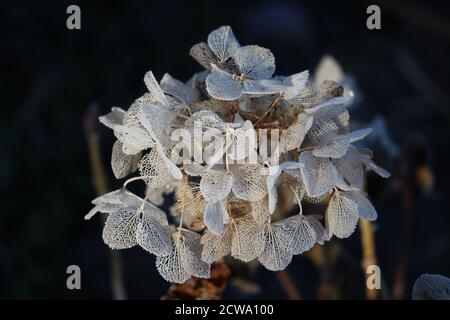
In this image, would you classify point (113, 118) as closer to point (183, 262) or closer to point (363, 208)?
point (183, 262)

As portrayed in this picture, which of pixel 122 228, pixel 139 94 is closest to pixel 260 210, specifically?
pixel 122 228

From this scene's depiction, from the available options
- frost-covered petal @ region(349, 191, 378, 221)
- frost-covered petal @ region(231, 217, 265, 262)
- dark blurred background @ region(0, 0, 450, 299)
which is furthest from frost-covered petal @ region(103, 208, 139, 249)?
dark blurred background @ region(0, 0, 450, 299)

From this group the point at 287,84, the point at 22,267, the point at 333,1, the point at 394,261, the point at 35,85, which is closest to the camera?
the point at 287,84

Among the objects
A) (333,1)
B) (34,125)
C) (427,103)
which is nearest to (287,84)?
(34,125)

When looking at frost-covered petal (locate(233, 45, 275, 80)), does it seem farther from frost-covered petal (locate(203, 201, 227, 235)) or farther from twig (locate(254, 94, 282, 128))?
frost-covered petal (locate(203, 201, 227, 235))

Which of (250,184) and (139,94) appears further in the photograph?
(139,94)

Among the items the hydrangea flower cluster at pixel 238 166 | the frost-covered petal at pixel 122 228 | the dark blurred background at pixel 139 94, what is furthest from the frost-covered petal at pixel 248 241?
the dark blurred background at pixel 139 94
